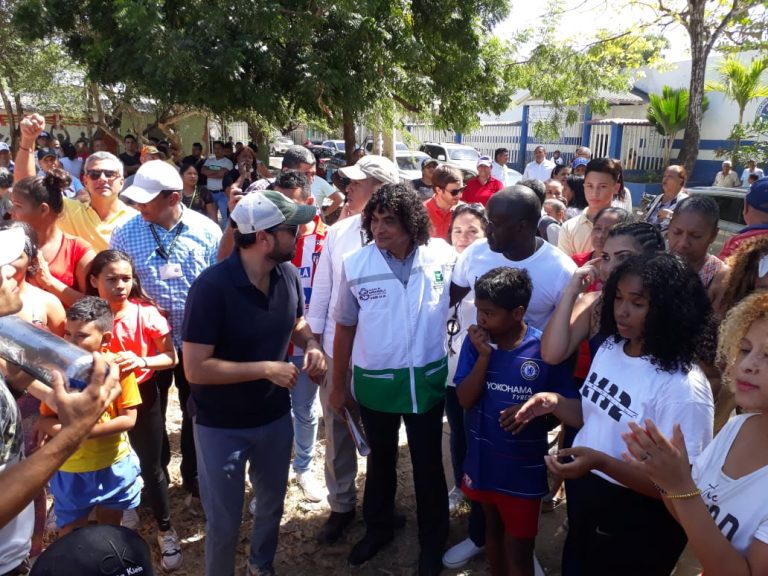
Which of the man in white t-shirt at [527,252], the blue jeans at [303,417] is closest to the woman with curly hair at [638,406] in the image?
the man in white t-shirt at [527,252]

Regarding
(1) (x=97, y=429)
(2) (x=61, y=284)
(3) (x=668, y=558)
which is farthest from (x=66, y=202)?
(3) (x=668, y=558)

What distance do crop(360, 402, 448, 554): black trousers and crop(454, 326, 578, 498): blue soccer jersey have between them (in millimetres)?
430

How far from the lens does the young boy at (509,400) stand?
8.46 ft

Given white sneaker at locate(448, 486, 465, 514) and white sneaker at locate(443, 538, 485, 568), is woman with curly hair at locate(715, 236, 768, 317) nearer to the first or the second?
white sneaker at locate(443, 538, 485, 568)

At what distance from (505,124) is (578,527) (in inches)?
947

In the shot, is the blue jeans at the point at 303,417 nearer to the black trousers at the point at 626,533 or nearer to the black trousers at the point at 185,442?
the black trousers at the point at 185,442

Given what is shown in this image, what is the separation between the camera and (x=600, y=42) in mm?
13156

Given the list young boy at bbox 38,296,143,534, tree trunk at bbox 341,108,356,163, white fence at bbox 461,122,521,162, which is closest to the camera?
young boy at bbox 38,296,143,534

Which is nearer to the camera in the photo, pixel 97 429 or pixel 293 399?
pixel 97 429

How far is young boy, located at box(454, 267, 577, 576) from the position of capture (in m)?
2.58

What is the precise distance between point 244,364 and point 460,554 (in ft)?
5.41

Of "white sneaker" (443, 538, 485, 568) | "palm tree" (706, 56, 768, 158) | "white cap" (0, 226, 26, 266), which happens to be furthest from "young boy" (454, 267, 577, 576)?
"palm tree" (706, 56, 768, 158)

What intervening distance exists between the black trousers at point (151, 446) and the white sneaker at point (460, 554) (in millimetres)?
1568

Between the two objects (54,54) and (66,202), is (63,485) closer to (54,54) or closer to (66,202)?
(66,202)
